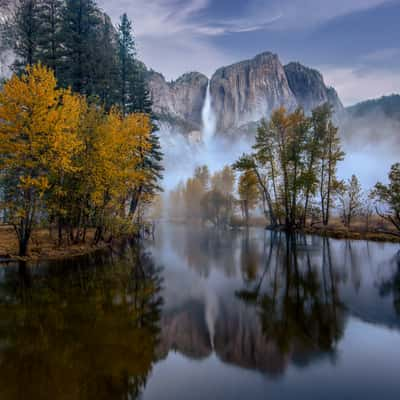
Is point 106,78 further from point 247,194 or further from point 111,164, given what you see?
point 247,194

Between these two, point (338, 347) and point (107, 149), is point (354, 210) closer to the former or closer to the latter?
point (107, 149)

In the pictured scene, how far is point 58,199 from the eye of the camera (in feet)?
80.7

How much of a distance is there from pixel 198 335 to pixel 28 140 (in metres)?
17.9

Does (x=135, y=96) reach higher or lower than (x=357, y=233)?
higher

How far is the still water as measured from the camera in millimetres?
6527

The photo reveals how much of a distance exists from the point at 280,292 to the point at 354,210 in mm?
31157

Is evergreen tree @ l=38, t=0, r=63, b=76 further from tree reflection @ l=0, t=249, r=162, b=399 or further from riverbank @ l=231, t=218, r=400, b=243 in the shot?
riverbank @ l=231, t=218, r=400, b=243

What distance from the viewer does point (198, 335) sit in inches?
374

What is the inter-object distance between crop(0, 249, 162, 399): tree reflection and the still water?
0.03 metres

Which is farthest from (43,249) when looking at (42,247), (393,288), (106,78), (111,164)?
(106,78)

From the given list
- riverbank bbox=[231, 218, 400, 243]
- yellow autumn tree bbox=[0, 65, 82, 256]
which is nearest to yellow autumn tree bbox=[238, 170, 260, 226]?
riverbank bbox=[231, 218, 400, 243]

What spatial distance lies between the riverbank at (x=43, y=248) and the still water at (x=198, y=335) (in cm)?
319

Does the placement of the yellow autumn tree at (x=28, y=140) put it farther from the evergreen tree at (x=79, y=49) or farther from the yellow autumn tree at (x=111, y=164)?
the evergreen tree at (x=79, y=49)

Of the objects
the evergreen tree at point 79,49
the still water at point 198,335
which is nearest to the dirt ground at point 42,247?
the still water at point 198,335
